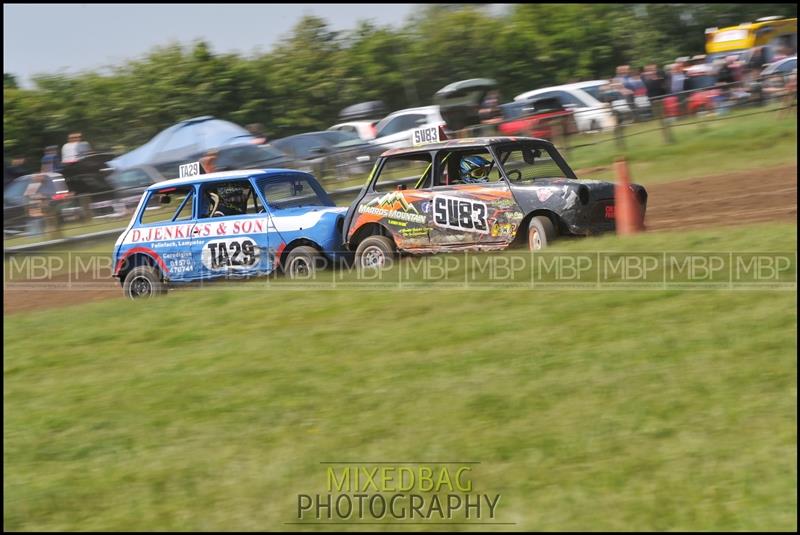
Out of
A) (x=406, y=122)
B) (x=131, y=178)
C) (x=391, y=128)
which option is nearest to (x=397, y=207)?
(x=131, y=178)

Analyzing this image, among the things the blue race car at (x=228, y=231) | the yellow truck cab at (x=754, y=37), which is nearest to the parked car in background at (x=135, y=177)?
the blue race car at (x=228, y=231)

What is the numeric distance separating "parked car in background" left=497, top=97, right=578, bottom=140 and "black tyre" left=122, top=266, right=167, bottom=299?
10.4m

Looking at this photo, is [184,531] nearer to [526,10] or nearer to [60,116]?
[60,116]

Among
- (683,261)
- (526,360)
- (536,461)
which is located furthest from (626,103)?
(536,461)

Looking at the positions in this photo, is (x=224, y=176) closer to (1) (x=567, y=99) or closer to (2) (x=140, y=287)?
(2) (x=140, y=287)

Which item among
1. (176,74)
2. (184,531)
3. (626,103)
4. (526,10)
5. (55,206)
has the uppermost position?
(526,10)

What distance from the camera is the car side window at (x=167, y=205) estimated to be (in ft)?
39.7

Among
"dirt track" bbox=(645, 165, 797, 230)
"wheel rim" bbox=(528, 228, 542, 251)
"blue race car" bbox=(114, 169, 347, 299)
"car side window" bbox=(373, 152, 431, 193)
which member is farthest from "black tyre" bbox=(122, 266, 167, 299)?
"dirt track" bbox=(645, 165, 797, 230)

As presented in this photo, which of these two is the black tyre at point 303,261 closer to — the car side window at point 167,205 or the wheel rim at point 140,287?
the car side window at point 167,205

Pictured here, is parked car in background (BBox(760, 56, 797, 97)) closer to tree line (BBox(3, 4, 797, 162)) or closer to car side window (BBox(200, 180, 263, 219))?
car side window (BBox(200, 180, 263, 219))

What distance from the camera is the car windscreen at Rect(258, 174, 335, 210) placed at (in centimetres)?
1188

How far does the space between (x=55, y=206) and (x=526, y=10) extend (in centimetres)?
2323

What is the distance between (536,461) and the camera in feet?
17.9

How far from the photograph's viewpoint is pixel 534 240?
1053 cm
